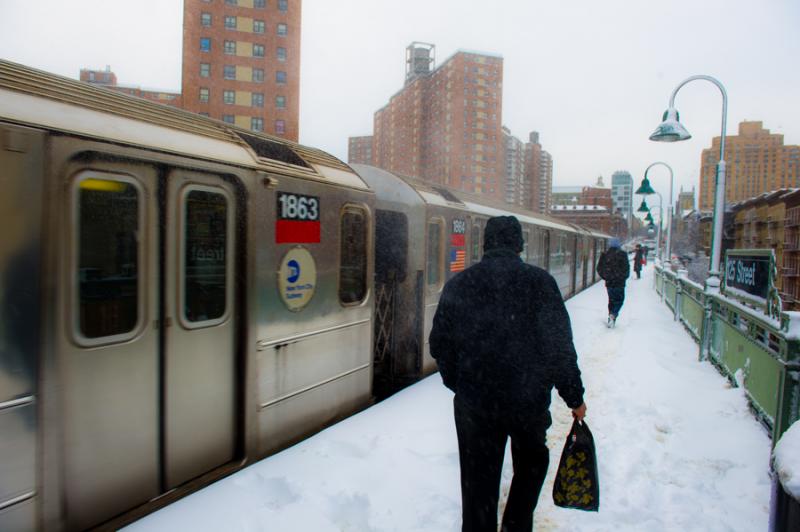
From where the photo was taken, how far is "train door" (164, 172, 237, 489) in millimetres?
3428

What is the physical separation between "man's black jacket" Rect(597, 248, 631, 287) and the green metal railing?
73.6 inches

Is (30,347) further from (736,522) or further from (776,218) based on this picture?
(776,218)

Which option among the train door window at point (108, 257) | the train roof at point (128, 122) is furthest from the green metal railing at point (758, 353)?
the train door window at point (108, 257)

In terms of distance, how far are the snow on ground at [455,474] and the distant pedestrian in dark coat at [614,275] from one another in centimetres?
465

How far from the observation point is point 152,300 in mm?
3293

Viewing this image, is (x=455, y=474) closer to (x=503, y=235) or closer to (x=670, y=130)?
(x=503, y=235)

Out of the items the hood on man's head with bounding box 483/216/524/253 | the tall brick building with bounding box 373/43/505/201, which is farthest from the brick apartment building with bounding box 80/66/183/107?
the hood on man's head with bounding box 483/216/524/253

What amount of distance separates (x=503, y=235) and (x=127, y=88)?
10500 cm

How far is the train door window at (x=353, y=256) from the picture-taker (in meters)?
5.27

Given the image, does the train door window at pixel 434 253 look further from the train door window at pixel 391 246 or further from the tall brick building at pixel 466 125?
the tall brick building at pixel 466 125

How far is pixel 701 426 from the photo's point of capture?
517 centimetres

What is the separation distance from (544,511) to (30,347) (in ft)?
10.7

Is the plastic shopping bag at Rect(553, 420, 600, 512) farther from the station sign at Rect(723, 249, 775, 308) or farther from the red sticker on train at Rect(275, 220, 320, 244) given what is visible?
the station sign at Rect(723, 249, 775, 308)

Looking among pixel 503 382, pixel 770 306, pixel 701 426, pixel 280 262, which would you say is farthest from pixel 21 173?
pixel 770 306
